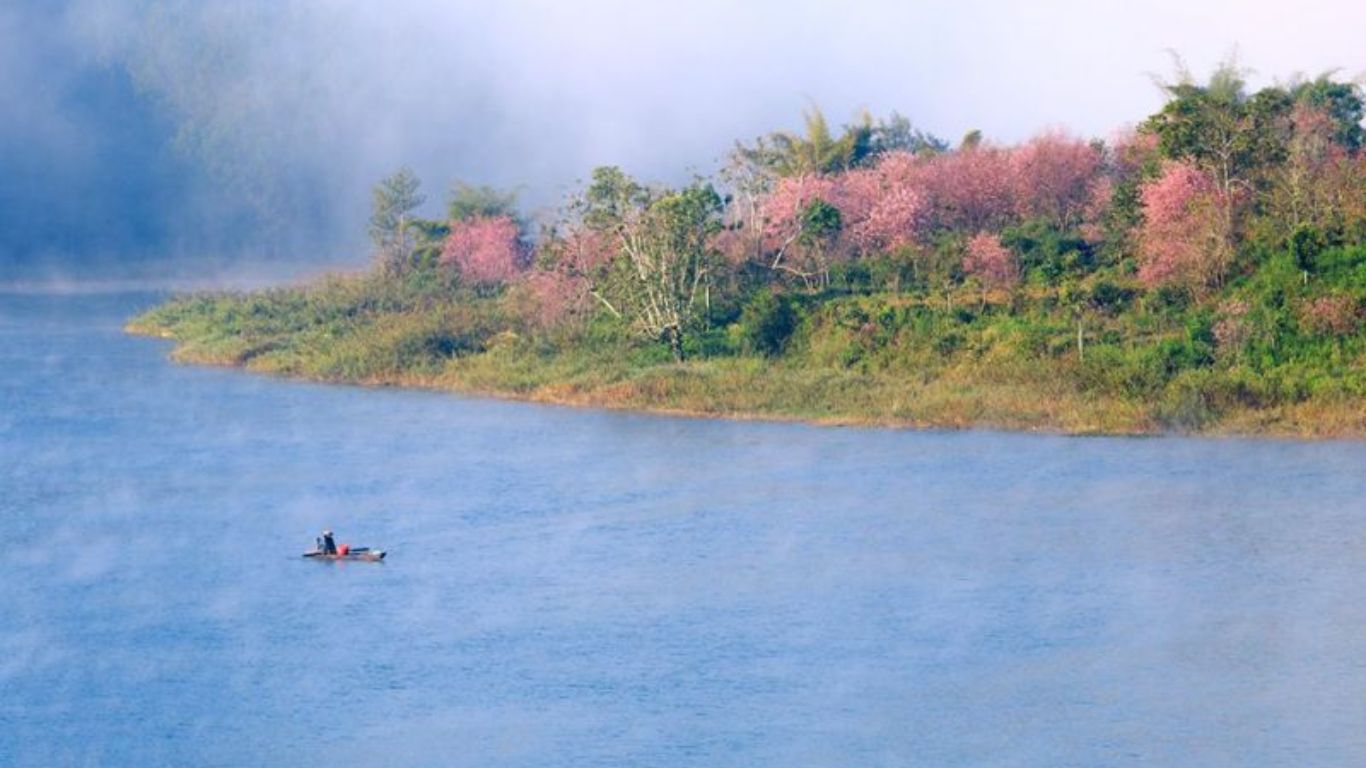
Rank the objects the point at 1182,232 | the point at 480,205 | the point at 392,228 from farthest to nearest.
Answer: the point at 392,228 → the point at 480,205 → the point at 1182,232

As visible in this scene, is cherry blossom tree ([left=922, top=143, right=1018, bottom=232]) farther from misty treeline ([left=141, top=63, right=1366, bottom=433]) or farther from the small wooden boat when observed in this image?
the small wooden boat

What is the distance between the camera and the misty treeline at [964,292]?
Result: 28.8m

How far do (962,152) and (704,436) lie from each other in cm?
1446

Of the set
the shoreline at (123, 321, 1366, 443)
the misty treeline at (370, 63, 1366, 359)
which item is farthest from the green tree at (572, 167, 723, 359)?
the shoreline at (123, 321, 1366, 443)

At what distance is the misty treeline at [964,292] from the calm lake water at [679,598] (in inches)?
64.9

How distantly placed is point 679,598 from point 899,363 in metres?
11.4

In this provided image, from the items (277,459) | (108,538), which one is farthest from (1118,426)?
(108,538)

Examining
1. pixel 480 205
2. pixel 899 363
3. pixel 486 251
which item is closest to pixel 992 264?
pixel 899 363

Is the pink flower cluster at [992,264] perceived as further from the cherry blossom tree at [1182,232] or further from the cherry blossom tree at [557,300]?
the cherry blossom tree at [557,300]

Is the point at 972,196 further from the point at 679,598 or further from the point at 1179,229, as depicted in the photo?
the point at 679,598

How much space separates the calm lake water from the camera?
16531mm

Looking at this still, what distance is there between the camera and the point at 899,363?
30.9 metres

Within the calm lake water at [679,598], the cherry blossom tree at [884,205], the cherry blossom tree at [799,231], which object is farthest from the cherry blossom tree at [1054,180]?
the calm lake water at [679,598]

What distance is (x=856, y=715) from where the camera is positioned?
16.8 metres
